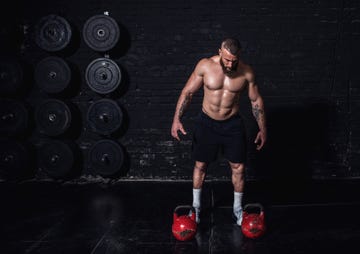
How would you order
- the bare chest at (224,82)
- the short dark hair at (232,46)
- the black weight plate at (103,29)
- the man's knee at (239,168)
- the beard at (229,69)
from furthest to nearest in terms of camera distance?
1. the black weight plate at (103,29)
2. the man's knee at (239,168)
3. the bare chest at (224,82)
4. the beard at (229,69)
5. the short dark hair at (232,46)

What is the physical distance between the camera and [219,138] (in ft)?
10.5

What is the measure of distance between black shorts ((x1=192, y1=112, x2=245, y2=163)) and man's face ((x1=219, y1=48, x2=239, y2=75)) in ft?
1.66

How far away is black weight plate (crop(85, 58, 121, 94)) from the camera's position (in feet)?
13.4

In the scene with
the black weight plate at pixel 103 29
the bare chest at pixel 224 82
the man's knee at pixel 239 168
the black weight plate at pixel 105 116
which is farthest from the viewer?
the black weight plate at pixel 105 116

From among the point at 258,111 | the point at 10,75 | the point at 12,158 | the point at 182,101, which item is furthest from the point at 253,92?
the point at 12,158

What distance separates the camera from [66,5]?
14.0 feet

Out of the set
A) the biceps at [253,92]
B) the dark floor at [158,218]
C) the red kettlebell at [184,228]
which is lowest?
the dark floor at [158,218]

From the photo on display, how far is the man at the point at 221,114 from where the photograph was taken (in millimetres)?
3080

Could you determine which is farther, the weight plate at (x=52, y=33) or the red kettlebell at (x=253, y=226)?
the weight plate at (x=52, y=33)

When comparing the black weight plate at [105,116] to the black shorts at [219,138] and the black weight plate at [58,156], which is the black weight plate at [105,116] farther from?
the black shorts at [219,138]

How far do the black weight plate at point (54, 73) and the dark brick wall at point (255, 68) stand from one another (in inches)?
10.2

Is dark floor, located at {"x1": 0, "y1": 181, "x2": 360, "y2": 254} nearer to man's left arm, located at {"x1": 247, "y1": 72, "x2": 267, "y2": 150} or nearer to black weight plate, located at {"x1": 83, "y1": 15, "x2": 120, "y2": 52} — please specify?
man's left arm, located at {"x1": 247, "y1": 72, "x2": 267, "y2": 150}

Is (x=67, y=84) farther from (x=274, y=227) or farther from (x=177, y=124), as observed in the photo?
(x=274, y=227)

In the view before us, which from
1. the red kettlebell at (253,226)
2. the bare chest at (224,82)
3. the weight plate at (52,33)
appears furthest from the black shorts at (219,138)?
the weight plate at (52,33)
